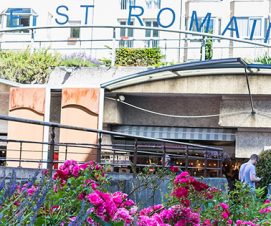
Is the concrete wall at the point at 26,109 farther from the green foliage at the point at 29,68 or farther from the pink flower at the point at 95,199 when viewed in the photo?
the pink flower at the point at 95,199

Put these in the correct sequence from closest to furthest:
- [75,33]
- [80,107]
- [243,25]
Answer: [80,107] → [243,25] → [75,33]

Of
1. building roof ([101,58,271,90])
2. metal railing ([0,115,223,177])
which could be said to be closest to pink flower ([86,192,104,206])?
metal railing ([0,115,223,177])

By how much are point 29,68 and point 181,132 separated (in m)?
5.52

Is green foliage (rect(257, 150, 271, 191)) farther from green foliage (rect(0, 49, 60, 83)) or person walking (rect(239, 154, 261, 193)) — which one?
green foliage (rect(0, 49, 60, 83))

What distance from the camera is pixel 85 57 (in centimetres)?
2817

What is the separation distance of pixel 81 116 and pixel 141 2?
65.5 ft

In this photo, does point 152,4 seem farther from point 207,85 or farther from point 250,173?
point 250,173

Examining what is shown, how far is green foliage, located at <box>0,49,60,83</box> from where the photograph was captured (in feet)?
87.9

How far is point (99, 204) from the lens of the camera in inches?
184

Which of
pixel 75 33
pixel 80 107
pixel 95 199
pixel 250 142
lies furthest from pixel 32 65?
pixel 95 199

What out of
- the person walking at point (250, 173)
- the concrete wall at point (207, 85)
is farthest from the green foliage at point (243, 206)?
the concrete wall at point (207, 85)

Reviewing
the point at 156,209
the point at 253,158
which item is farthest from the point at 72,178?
the point at 253,158

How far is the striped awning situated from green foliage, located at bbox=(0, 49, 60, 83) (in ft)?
10.4

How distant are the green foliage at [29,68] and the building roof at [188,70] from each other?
309 centimetres
